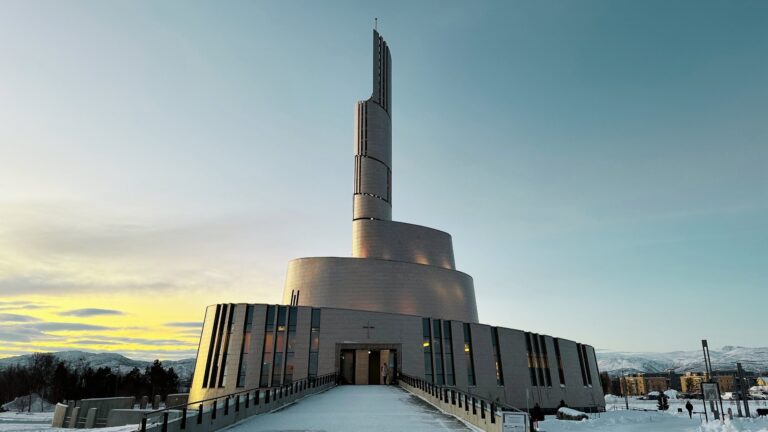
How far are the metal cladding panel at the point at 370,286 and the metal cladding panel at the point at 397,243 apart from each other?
233 inches

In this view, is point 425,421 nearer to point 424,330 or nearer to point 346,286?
point 424,330

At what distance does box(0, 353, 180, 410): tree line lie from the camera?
4368 inches

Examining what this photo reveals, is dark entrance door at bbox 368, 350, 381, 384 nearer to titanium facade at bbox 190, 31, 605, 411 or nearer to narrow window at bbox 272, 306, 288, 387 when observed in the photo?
titanium facade at bbox 190, 31, 605, 411

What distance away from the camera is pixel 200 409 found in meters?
13.6

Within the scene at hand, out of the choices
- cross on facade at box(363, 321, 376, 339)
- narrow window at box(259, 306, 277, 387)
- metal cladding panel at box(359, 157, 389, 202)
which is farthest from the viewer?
metal cladding panel at box(359, 157, 389, 202)

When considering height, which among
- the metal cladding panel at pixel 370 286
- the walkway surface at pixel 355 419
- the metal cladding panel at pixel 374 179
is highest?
the metal cladding panel at pixel 374 179

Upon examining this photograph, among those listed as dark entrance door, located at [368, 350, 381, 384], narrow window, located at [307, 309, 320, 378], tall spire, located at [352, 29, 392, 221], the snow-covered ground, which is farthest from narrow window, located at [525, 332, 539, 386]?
tall spire, located at [352, 29, 392, 221]

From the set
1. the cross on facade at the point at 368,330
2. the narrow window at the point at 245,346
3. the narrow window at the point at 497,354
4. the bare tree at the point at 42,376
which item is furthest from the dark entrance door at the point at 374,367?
the bare tree at the point at 42,376

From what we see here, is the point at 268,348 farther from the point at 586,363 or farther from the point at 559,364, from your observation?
the point at 586,363

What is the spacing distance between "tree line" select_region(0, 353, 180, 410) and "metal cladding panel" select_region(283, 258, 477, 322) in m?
74.7

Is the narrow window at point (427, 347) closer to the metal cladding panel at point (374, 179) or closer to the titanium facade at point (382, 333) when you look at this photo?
the titanium facade at point (382, 333)

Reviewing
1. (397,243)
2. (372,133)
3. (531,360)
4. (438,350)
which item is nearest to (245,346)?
(438,350)

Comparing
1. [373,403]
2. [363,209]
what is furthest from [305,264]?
[373,403]

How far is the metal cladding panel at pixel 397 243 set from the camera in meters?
74.8
